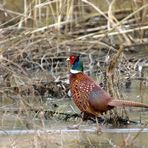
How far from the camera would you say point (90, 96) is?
5.90 m

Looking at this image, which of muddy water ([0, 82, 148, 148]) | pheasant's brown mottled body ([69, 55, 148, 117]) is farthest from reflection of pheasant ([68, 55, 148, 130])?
muddy water ([0, 82, 148, 148])

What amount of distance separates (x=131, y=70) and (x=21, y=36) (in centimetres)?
169

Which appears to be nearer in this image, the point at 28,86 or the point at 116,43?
the point at 28,86

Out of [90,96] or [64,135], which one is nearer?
[64,135]

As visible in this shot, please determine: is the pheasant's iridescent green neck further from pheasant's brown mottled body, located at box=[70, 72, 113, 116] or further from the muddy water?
the muddy water

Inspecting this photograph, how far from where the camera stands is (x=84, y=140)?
5.19m

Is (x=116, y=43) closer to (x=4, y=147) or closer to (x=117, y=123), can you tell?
(x=117, y=123)

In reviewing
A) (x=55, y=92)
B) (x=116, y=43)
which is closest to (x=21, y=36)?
(x=55, y=92)

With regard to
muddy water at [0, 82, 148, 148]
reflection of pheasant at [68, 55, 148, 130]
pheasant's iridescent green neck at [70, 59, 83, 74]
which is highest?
pheasant's iridescent green neck at [70, 59, 83, 74]

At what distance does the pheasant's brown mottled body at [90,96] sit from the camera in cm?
571

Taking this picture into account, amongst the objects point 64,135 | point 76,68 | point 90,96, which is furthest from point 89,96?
point 64,135

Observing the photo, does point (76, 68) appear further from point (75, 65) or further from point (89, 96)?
point (89, 96)

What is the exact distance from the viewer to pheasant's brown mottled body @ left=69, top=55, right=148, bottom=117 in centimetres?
571

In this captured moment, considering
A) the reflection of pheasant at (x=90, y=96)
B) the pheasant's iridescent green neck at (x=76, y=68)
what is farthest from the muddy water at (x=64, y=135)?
the pheasant's iridescent green neck at (x=76, y=68)
